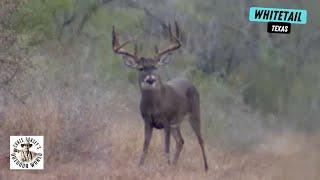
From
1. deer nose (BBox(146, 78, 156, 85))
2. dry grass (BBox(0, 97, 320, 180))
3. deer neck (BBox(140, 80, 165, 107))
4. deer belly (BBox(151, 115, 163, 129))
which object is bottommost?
dry grass (BBox(0, 97, 320, 180))

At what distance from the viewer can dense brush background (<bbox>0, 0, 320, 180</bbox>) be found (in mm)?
11742

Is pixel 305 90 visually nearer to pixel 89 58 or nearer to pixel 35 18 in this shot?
pixel 89 58

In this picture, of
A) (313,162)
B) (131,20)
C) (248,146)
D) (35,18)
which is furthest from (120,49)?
(313,162)

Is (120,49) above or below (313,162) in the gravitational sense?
above

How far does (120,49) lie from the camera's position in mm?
11844

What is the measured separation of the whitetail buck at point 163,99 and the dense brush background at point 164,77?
0.39 ft

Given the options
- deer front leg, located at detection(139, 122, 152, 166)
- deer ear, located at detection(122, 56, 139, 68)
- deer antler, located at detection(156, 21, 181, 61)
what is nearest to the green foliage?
deer ear, located at detection(122, 56, 139, 68)

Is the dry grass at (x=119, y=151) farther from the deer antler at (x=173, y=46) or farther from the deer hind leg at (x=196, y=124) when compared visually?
the deer antler at (x=173, y=46)

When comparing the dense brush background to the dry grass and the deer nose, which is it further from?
the deer nose

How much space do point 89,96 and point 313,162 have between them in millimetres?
3678

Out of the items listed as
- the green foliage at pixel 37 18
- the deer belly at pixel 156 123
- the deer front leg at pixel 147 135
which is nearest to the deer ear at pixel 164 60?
the deer belly at pixel 156 123

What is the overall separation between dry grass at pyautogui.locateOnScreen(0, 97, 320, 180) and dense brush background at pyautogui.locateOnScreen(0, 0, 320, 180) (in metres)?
0.02

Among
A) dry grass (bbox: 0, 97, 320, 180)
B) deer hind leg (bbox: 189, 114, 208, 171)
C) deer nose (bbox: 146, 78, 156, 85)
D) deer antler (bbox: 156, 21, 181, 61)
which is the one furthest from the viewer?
deer hind leg (bbox: 189, 114, 208, 171)

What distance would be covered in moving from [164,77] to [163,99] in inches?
13.1
